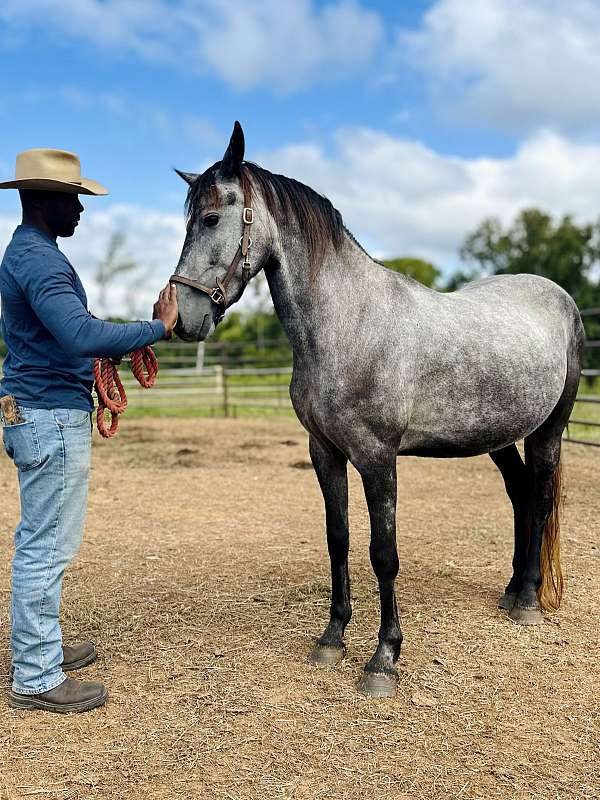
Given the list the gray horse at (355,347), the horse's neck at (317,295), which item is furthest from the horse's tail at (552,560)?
the horse's neck at (317,295)

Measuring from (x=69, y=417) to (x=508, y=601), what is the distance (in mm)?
2677

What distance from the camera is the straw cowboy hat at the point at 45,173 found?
2.69m

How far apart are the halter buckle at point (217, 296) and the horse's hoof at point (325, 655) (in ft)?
5.68

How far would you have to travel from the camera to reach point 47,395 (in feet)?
9.11

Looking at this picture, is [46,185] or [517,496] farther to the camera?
[517,496]

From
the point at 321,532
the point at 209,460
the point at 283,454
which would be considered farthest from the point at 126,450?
the point at 321,532

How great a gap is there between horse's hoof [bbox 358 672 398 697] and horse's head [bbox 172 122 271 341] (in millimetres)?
1664

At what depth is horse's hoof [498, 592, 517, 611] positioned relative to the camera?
155 inches

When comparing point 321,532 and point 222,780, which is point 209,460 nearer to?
point 321,532

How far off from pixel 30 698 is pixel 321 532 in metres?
3.10

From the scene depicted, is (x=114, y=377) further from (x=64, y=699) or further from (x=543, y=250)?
(x=543, y=250)

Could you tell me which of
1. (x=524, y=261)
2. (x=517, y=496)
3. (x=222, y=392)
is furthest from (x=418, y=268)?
(x=517, y=496)

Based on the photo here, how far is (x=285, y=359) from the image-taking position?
54.3 feet

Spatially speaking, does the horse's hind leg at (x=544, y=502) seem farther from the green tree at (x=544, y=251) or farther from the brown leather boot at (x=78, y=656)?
the green tree at (x=544, y=251)
